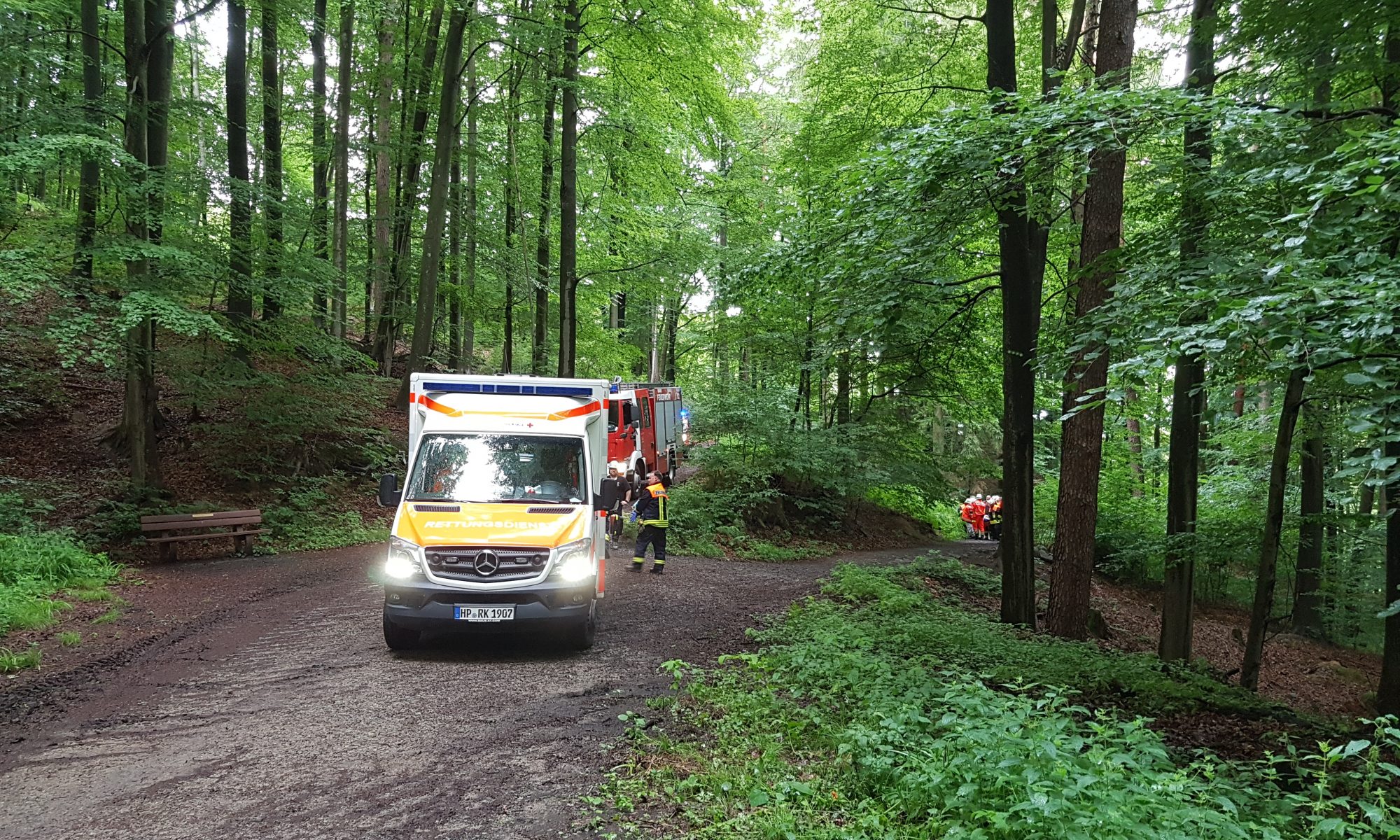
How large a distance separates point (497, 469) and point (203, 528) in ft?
25.1

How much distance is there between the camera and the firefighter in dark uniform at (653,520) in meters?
12.0

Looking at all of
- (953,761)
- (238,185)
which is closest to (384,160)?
(238,185)

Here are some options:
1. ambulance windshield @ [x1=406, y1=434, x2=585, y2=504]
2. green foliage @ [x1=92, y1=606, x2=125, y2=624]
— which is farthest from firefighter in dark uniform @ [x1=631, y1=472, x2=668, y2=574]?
green foliage @ [x1=92, y1=606, x2=125, y2=624]

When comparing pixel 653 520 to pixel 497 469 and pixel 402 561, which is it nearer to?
pixel 497 469

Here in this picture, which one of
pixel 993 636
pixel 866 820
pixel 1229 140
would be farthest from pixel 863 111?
pixel 866 820

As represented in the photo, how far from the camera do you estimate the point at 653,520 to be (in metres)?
12.1

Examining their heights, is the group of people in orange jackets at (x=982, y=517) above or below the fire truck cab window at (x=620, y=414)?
below

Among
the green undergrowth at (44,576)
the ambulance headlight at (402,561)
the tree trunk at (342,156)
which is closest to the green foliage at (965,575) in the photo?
the ambulance headlight at (402,561)

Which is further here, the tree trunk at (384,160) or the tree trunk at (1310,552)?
the tree trunk at (384,160)

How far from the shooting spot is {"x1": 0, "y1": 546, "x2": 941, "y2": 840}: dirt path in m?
4.27

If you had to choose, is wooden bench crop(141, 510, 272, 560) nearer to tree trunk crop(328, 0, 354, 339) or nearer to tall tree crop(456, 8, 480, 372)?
tree trunk crop(328, 0, 354, 339)

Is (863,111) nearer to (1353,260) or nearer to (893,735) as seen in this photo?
(1353,260)

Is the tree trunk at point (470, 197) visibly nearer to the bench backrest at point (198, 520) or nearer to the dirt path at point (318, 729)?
the bench backrest at point (198, 520)

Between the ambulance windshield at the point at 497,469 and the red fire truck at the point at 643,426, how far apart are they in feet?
21.6
